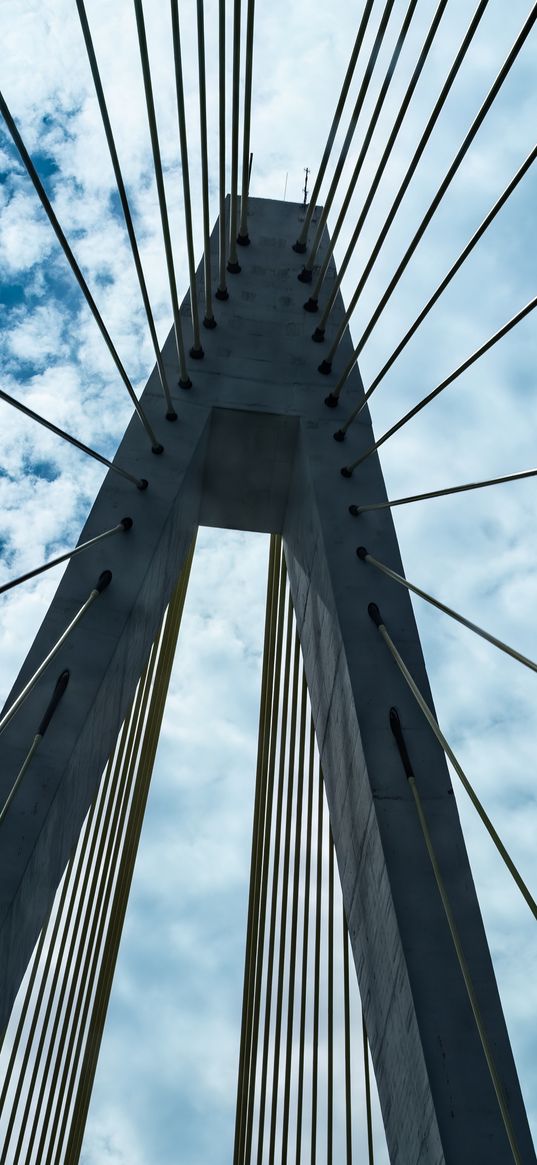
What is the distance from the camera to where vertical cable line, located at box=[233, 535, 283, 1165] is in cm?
1390

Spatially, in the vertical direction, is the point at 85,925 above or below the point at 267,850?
below

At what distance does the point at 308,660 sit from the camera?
36.6ft

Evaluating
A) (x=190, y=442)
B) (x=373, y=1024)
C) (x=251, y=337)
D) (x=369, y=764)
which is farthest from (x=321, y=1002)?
(x=251, y=337)

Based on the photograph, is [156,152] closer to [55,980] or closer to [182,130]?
[182,130]

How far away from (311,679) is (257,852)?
4.75m

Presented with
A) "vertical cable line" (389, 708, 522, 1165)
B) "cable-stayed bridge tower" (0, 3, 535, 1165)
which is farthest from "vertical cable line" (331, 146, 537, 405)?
"vertical cable line" (389, 708, 522, 1165)

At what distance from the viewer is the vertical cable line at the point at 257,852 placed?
13.9 meters

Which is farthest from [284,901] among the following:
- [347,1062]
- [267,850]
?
[347,1062]

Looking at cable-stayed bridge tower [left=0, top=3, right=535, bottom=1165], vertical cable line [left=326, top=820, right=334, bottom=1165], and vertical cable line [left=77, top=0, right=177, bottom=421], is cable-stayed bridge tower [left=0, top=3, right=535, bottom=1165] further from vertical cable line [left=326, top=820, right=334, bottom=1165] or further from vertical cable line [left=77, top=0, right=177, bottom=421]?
vertical cable line [left=326, top=820, right=334, bottom=1165]

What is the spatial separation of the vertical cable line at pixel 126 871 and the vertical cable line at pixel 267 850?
1343mm

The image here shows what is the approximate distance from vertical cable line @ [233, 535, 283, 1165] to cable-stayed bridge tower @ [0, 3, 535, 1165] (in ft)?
6.32

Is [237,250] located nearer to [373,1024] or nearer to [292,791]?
[292,791]

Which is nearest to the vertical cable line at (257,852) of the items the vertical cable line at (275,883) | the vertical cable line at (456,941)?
the vertical cable line at (275,883)

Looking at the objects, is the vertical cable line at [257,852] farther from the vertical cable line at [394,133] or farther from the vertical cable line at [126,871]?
the vertical cable line at [394,133]
